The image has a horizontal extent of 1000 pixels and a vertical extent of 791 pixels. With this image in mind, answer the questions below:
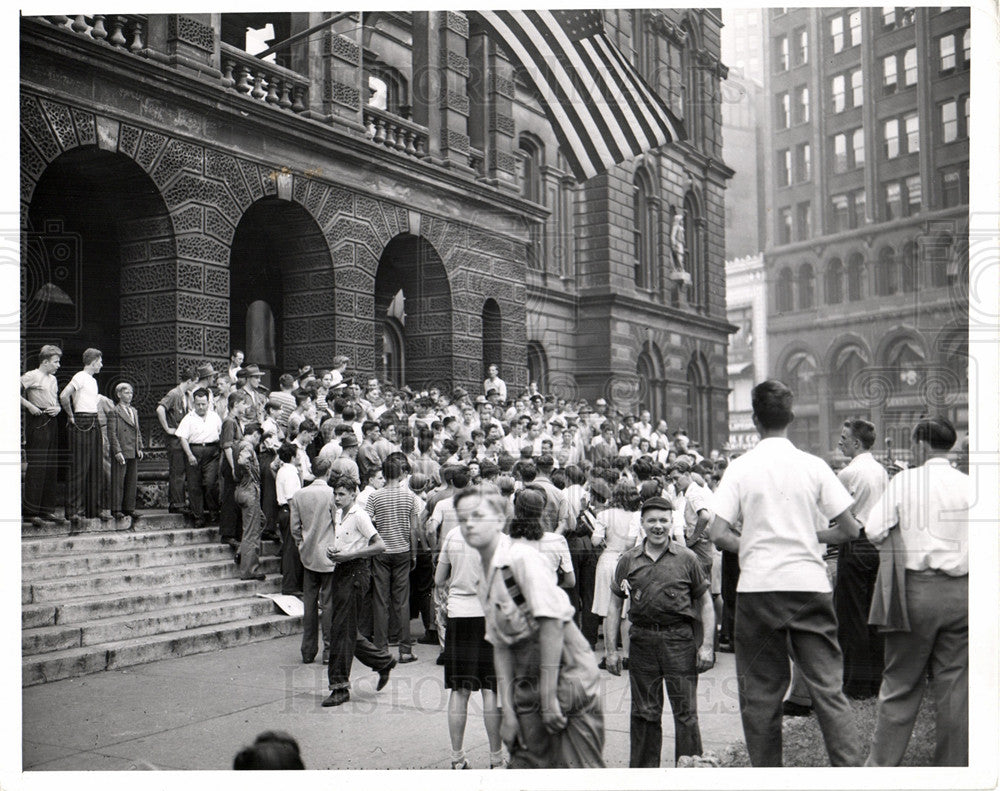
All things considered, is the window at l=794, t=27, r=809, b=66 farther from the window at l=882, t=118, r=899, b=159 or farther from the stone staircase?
the stone staircase

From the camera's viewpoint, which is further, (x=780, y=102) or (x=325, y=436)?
(x=325, y=436)

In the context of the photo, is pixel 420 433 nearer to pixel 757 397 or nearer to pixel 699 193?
pixel 699 193

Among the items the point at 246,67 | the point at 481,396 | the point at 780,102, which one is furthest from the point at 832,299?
the point at 246,67

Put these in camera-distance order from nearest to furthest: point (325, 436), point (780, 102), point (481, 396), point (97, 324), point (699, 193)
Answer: point (780, 102) < point (325, 436) < point (97, 324) < point (699, 193) < point (481, 396)

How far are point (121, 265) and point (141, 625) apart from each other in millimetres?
5714

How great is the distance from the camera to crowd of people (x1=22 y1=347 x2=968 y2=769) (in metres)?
4.66

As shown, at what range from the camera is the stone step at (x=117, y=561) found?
27.7 feet

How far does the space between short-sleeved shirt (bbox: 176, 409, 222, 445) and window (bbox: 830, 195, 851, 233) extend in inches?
288

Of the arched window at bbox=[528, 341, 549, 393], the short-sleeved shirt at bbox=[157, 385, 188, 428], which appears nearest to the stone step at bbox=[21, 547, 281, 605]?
the short-sleeved shirt at bbox=[157, 385, 188, 428]

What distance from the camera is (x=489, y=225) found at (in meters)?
15.0

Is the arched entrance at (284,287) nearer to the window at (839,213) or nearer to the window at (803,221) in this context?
the window at (803,221)

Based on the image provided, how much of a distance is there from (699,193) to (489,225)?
353cm

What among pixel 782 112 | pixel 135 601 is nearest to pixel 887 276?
pixel 782 112

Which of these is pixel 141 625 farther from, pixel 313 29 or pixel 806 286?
pixel 313 29
